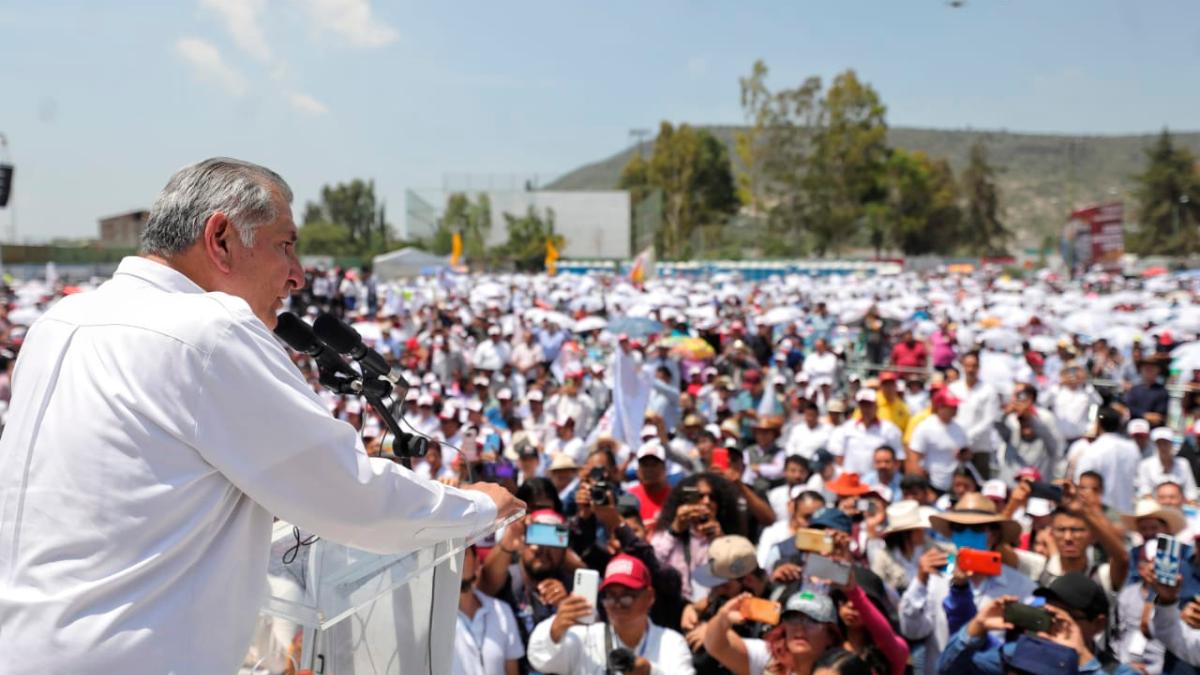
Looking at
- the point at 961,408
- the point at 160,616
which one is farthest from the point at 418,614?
the point at 961,408

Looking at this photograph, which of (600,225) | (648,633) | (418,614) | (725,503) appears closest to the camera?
(418,614)

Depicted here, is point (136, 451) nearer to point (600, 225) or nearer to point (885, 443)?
point (885, 443)

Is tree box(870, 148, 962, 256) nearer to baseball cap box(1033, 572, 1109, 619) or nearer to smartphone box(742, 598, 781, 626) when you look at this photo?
baseball cap box(1033, 572, 1109, 619)

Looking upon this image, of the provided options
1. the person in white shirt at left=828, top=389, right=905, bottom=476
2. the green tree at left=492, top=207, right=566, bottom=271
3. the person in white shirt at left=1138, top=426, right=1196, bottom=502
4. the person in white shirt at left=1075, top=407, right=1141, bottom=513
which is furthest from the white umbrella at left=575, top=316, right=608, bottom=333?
the green tree at left=492, top=207, right=566, bottom=271

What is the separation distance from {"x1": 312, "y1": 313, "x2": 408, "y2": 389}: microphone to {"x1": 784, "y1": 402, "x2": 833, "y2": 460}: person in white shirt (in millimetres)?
6980

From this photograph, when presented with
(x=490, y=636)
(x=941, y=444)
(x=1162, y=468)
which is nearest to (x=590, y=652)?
(x=490, y=636)

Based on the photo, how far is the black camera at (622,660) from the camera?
12.8 feet

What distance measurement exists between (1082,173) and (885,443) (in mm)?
194758

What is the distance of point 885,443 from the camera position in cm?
848

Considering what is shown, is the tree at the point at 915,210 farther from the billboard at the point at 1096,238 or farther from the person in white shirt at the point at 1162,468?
the person in white shirt at the point at 1162,468

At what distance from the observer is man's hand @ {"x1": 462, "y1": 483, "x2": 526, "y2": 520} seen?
1.98 m

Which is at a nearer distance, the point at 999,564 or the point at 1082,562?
the point at 999,564

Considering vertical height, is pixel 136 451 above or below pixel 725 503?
above

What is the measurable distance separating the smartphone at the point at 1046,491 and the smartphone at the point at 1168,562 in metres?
1.49
